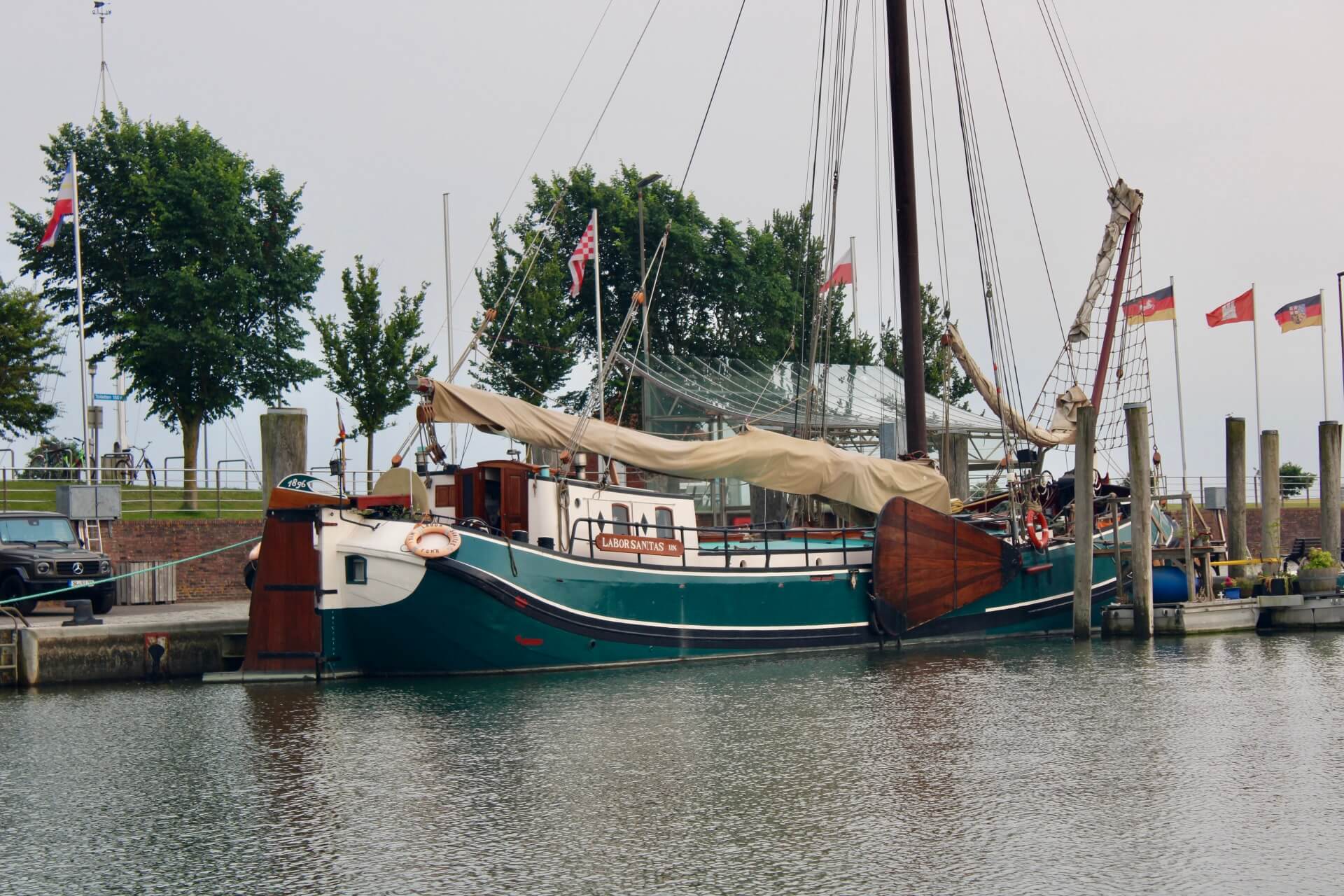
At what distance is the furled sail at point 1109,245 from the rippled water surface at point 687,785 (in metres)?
12.4

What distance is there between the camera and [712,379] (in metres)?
40.6

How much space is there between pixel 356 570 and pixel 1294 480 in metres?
51.4

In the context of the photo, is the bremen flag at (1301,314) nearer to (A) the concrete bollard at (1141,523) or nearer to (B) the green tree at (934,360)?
(B) the green tree at (934,360)

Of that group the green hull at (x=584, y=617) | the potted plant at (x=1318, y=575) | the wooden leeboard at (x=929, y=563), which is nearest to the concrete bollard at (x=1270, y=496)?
the potted plant at (x=1318, y=575)

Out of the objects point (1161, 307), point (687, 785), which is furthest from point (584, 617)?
point (1161, 307)

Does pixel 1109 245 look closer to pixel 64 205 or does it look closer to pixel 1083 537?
pixel 1083 537

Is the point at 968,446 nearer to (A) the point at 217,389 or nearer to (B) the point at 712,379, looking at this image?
(B) the point at 712,379

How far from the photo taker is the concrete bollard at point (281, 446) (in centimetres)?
2622

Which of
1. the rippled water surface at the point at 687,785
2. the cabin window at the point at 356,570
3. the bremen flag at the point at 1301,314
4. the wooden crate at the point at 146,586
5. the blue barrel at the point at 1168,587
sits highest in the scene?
the bremen flag at the point at 1301,314

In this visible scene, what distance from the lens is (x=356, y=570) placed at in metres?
20.8

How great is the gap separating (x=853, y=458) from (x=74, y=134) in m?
31.6

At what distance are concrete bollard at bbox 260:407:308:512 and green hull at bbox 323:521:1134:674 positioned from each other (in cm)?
590

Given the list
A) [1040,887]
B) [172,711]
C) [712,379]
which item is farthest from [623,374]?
[1040,887]

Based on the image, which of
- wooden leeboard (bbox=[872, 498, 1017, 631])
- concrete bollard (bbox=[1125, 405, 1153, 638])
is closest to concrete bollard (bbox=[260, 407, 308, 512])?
wooden leeboard (bbox=[872, 498, 1017, 631])
